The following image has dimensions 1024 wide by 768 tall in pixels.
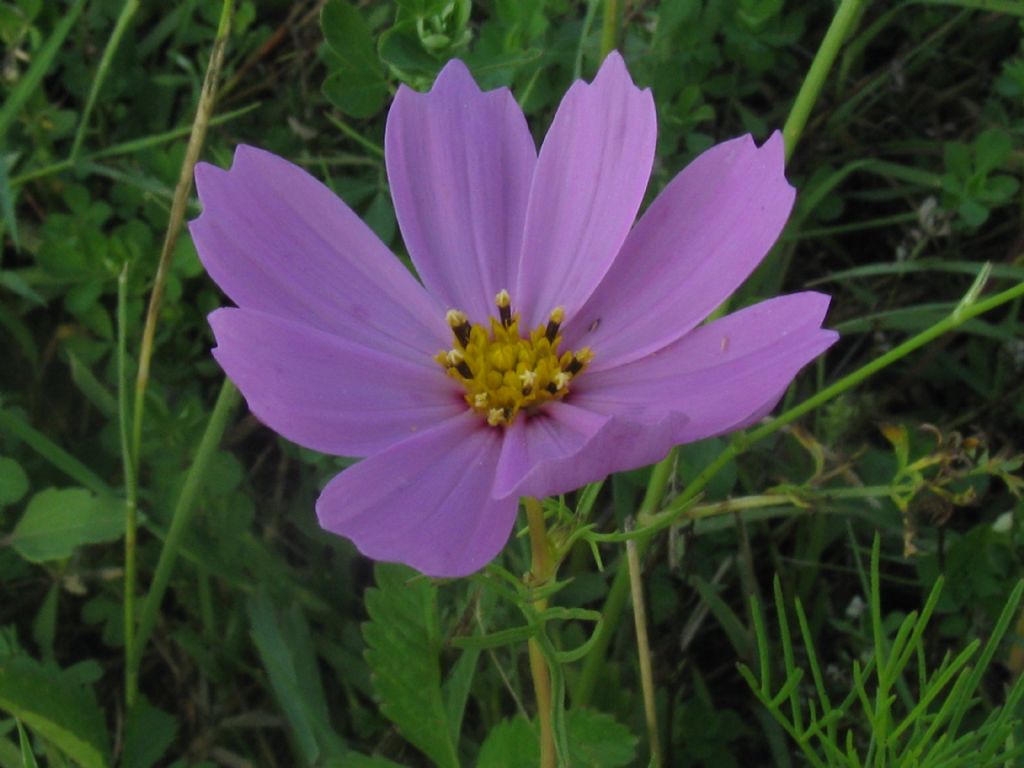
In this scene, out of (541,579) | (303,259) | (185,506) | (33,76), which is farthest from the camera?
(33,76)

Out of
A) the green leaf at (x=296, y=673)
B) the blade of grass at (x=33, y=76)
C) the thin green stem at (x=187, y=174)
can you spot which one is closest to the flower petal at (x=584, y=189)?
the thin green stem at (x=187, y=174)

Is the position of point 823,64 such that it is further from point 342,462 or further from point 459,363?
point 342,462

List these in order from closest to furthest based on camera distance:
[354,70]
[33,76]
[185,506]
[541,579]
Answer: [541,579] < [185,506] < [354,70] < [33,76]

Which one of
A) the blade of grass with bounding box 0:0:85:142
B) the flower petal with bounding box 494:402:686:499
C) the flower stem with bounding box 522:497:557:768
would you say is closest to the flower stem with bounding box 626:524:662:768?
the flower stem with bounding box 522:497:557:768

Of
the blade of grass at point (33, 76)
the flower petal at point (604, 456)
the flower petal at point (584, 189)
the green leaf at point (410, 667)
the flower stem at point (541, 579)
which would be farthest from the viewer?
the blade of grass at point (33, 76)

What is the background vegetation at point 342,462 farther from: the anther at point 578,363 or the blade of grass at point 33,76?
the anther at point 578,363

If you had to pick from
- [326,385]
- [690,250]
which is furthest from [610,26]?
[326,385]
